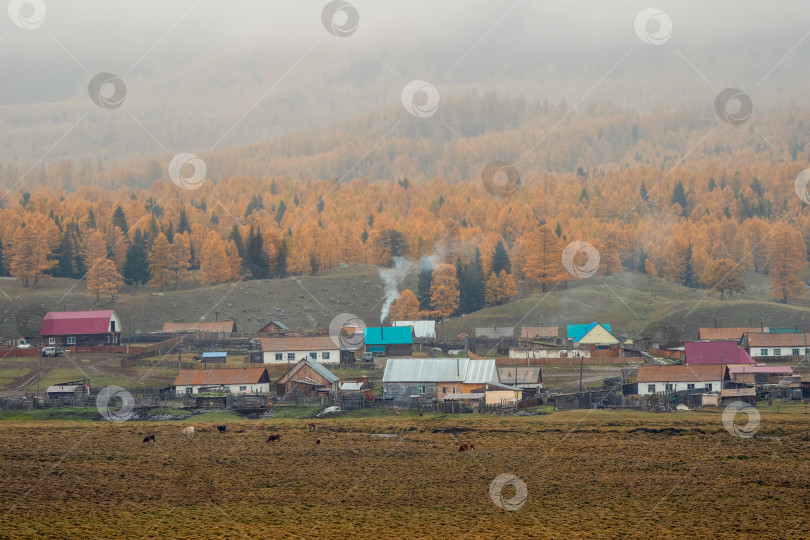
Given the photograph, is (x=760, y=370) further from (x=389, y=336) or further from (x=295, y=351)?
(x=295, y=351)

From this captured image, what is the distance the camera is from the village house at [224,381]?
6625 centimetres

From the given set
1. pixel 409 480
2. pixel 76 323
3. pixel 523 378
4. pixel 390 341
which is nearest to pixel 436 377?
pixel 523 378

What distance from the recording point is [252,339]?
98000mm

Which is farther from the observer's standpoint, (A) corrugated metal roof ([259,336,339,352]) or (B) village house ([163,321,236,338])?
(B) village house ([163,321,236,338])

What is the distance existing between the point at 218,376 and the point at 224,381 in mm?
807

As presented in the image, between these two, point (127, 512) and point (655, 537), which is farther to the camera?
point (127, 512)

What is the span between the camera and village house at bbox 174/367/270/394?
66.2 m

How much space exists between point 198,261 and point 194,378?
10405cm

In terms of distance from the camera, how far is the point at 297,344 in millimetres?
84688

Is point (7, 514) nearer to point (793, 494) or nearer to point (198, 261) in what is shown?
point (793, 494)

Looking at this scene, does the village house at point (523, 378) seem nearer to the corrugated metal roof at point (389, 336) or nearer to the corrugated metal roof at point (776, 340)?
the corrugated metal roof at point (389, 336)

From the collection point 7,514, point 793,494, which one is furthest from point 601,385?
point 7,514

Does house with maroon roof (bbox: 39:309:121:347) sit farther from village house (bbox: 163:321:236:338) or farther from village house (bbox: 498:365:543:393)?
village house (bbox: 498:365:543:393)

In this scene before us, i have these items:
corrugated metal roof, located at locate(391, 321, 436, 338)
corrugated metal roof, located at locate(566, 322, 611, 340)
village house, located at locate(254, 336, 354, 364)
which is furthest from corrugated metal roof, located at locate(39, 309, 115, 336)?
corrugated metal roof, located at locate(566, 322, 611, 340)
